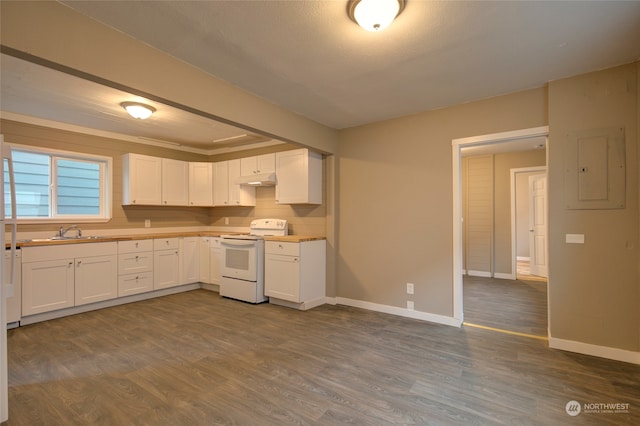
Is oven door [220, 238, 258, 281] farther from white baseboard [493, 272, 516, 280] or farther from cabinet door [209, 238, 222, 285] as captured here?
white baseboard [493, 272, 516, 280]

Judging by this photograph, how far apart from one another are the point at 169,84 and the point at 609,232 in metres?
3.95

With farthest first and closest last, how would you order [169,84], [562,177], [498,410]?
1. [562,177]
2. [169,84]
3. [498,410]

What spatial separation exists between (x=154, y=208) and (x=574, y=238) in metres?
5.79

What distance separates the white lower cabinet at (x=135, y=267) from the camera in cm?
438

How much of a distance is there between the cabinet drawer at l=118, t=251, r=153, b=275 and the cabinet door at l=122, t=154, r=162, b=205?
0.85 m

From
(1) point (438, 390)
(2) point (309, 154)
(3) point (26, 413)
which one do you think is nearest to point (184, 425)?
(3) point (26, 413)

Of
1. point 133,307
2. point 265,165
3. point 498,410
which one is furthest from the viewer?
point 265,165

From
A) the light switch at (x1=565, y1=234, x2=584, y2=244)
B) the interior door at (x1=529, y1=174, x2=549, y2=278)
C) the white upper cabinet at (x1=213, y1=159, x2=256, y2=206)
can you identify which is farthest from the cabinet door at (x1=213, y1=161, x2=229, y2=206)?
the interior door at (x1=529, y1=174, x2=549, y2=278)

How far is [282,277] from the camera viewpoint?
4.25 m

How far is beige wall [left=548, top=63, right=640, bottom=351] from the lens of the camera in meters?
2.64

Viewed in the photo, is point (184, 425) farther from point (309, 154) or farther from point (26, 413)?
point (309, 154)

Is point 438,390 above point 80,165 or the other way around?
the other way around

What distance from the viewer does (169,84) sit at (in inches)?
96.4

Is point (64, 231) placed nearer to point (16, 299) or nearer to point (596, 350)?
point (16, 299)
